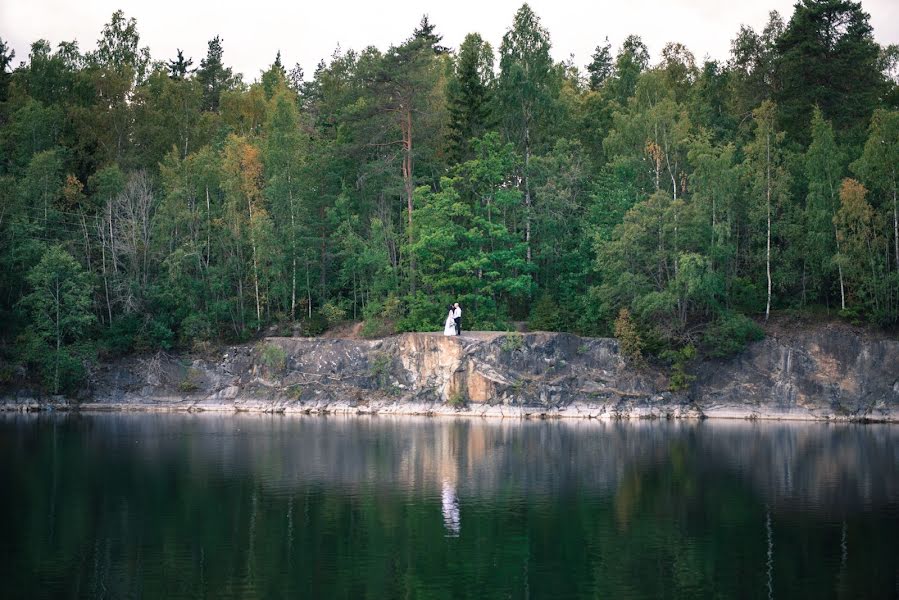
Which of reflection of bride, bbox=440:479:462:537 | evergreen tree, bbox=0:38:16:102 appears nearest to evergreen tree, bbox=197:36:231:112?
evergreen tree, bbox=0:38:16:102

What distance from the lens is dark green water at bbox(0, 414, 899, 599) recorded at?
1891 centimetres

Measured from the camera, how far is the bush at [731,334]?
50156 millimetres

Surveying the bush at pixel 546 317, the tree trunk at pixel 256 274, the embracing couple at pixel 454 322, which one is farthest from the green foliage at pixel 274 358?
the bush at pixel 546 317

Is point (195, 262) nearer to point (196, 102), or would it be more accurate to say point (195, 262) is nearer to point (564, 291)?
point (196, 102)

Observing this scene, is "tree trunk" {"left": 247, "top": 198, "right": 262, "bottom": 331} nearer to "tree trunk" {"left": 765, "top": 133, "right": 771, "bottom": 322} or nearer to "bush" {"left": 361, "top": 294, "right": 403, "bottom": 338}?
"bush" {"left": 361, "top": 294, "right": 403, "bottom": 338}

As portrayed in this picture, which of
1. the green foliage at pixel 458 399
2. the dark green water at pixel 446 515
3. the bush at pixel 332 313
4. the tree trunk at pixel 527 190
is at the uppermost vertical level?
the tree trunk at pixel 527 190

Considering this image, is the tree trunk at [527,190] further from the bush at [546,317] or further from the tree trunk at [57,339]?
the tree trunk at [57,339]

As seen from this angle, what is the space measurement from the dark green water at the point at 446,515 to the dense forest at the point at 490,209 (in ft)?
42.3

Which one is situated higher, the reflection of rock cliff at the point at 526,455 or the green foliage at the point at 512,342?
the green foliage at the point at 512,342

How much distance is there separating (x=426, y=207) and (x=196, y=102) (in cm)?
2396

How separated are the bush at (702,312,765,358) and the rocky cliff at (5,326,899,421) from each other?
63 centimetres

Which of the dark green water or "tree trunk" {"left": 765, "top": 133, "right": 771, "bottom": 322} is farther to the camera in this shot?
"tree trunk" {"left": 765, "top": 133, "right": 771, "bottom": 322}

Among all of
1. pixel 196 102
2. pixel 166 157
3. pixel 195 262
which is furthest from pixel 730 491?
pixel 196 102

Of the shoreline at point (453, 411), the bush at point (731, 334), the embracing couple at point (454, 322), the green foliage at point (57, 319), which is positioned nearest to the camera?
the shoreline at point (453, 411)
